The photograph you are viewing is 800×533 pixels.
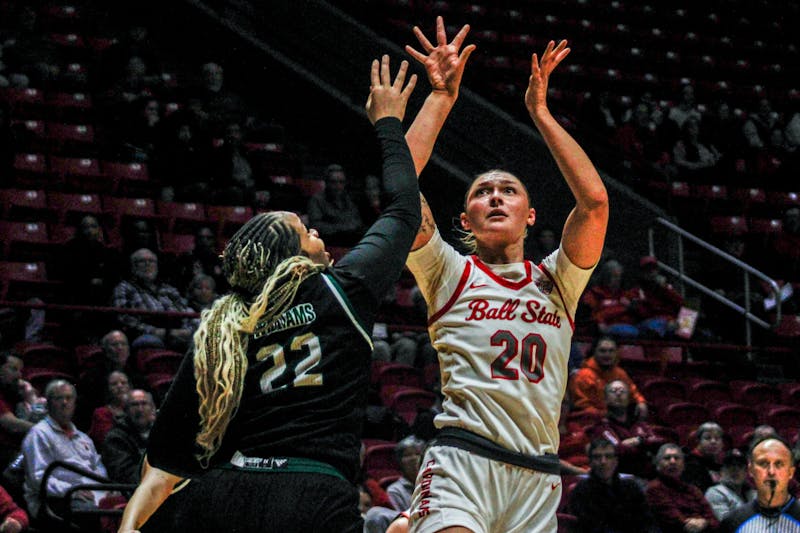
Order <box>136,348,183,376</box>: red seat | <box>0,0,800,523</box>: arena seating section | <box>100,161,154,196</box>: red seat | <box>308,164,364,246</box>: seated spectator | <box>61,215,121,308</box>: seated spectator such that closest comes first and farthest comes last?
1. <box>136,348,183,376</box>: red seat
2. <box>61,215,121,308</box>: seated spectator
3. <box>0,0,800,523</box>: arena seating section
4. <box>308,164,364,246</box>: seated spectator
5. <box>100,161,154,196</box>: red seat

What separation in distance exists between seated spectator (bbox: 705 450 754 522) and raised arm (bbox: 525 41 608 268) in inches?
188

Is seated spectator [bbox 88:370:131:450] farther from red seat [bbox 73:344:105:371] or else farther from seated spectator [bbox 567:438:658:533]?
seated spectator [bbox 567:438:658:533]

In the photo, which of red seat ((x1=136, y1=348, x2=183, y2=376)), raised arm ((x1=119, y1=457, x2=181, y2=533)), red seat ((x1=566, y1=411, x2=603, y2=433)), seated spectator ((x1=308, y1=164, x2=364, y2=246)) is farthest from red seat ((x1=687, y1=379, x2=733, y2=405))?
raised arm ((x1=119, y1=457, x2=181, y2=533))

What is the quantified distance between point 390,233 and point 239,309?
456mm

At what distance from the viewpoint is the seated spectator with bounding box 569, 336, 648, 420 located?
→ 31.6 ft

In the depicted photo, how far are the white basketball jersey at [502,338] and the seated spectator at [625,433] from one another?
425 centimetres

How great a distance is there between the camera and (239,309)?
315 cm

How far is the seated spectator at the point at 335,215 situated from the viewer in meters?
11.7

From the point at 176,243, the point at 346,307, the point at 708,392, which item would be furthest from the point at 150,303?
the point at 346,307

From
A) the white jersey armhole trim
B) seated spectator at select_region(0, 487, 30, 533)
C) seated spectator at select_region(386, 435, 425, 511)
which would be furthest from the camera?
seated spectator at select_region(386, 435, 425, 511)

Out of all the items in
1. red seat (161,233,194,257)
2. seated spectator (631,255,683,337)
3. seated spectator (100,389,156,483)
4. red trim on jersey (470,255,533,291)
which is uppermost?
red trim on jersey (470,255,533,291)

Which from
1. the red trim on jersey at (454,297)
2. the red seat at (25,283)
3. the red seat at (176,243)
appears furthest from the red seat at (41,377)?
the red trim on jersey at (454,297)

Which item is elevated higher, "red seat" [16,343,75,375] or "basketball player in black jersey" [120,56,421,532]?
"basketball player in black jersey" [120,56,421,532]

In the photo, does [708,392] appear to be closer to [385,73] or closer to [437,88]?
[437,88]
